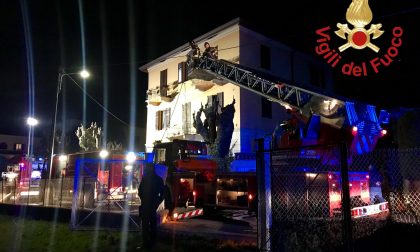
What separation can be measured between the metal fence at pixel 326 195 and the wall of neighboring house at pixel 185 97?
12.1 meters

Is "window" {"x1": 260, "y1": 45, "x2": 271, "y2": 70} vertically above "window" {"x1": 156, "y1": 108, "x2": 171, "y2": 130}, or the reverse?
"window" {"x1": 260, "y1": 45, "x2": 271, "y2": 70}

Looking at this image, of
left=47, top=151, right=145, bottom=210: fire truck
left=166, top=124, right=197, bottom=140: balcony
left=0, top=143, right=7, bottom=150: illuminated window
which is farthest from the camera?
left=0, top=143, right=7, bottom=150: illuminated window

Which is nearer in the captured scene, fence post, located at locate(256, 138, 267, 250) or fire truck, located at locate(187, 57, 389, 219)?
fence post, located at locate(256, 138, 267, 250)

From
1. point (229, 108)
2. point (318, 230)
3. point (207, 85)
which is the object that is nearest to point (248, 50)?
point (207, 85)

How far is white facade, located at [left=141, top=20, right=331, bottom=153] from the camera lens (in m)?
22.9

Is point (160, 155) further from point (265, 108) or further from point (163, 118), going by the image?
point (163, 118)

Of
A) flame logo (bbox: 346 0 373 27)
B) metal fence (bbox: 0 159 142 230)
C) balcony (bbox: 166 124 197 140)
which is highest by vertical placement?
Result: flame logo (bbox: 346 0 373 27)

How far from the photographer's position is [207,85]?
Answer: 25.0 m

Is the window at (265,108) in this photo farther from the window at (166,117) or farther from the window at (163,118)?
the window at (163,118)

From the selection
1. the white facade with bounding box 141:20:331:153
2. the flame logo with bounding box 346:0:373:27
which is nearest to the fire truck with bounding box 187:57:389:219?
the flame logo with bounding box 346:0:373:27

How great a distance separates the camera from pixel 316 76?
2919cm

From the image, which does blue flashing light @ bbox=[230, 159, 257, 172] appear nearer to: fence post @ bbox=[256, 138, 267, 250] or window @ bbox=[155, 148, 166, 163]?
window @ bbox=[155, 148, 166, 163]

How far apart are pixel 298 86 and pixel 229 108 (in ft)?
19.8

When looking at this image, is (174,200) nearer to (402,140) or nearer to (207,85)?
(402,140)
